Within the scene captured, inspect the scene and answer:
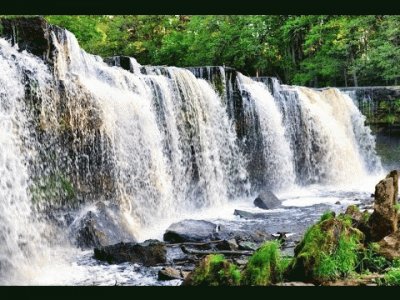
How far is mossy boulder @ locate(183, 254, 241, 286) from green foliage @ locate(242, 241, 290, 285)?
150 mm

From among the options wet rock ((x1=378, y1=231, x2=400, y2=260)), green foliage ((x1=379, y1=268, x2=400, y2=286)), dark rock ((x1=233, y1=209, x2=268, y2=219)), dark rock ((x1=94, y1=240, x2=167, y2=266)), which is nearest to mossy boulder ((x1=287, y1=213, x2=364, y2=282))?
wet rock ((x1=378, y1=231, x2=400, y2=260))

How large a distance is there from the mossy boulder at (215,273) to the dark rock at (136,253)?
7.76 ft

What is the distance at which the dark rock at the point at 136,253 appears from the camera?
27.8ft

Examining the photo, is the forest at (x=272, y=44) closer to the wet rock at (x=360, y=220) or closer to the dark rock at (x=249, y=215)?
the dark rock at (x=249, y=215)

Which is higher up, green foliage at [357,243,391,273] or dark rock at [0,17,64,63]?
dark rock at [0,17,64,63]

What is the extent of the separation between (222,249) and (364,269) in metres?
3.18

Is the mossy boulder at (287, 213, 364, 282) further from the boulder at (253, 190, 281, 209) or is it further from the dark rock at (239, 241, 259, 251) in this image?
the boulder at (253, 190, 281, 209)

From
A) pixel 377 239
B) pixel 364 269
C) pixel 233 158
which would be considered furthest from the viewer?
pixel 233 158

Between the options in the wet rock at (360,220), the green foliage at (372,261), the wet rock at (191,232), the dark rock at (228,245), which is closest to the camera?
the green foliage at (372,261)

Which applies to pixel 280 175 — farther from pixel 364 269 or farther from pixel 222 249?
pixel 364 269

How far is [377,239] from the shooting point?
280 inches

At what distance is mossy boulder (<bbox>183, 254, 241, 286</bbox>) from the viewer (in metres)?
5.96
